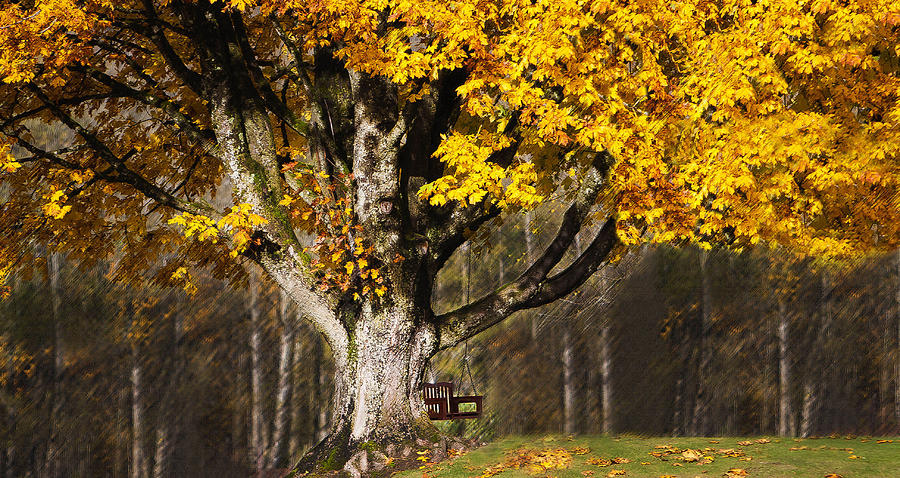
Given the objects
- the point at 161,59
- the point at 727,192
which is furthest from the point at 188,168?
the point at 727,192

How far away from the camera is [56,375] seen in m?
23.1

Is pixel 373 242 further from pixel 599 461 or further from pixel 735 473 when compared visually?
pixel 735 473

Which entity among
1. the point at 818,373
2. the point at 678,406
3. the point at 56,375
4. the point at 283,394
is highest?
the point at 56,375

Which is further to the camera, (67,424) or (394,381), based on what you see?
(67,424)

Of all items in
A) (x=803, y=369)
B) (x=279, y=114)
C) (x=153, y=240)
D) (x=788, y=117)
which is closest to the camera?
(x=788, y=117)

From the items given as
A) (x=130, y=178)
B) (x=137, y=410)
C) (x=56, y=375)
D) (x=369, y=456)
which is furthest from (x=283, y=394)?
(x=369, y=456)

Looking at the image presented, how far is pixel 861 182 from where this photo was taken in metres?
10.8

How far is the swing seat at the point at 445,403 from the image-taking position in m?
11.4

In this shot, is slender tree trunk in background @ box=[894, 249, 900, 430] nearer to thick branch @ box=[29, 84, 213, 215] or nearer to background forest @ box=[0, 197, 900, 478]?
background forest @ box=[0, 197, 900, 478]

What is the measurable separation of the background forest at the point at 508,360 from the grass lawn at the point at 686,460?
11940mm

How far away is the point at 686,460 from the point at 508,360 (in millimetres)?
20439

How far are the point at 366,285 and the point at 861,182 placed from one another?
6968mm

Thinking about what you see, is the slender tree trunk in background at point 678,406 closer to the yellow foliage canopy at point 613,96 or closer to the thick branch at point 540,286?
the yellow foliage canopy at point 613,96

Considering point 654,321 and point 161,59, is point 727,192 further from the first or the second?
point 654,321
